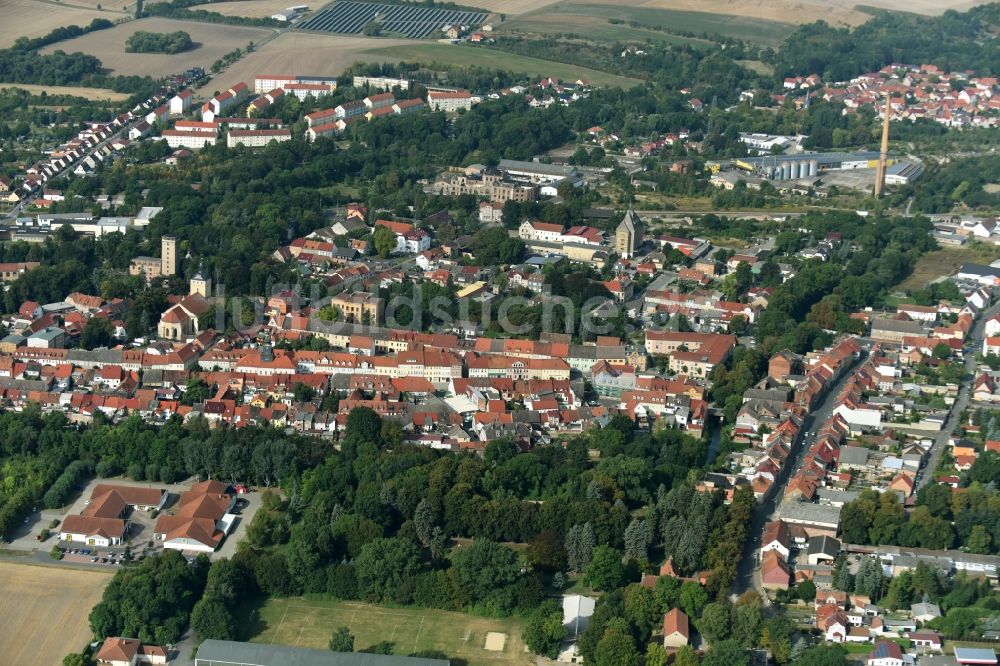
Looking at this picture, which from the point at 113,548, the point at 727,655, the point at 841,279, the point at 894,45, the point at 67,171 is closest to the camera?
the point at 727,655

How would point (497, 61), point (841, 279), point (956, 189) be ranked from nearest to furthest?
point (841, 279) → point (956, 189) → point (497, 61)

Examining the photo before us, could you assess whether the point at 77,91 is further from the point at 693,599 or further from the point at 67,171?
the point at 693,599

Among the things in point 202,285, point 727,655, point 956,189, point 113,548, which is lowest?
point 113,548

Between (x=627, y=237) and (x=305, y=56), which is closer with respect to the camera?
(x=627, y=237)

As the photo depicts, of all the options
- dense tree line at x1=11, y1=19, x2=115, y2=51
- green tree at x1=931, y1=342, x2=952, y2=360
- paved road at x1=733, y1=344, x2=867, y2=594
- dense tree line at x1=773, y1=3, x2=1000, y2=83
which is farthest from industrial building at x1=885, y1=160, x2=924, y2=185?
dense tree line at x1=11, y1=19, x2=115, y2=51

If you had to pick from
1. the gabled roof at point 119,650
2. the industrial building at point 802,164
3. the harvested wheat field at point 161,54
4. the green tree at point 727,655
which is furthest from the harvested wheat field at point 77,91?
the green tree at point 727,655

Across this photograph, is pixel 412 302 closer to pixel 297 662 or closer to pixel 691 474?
pixel 691 474

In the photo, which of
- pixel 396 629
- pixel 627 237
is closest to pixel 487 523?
pixel 396 629
